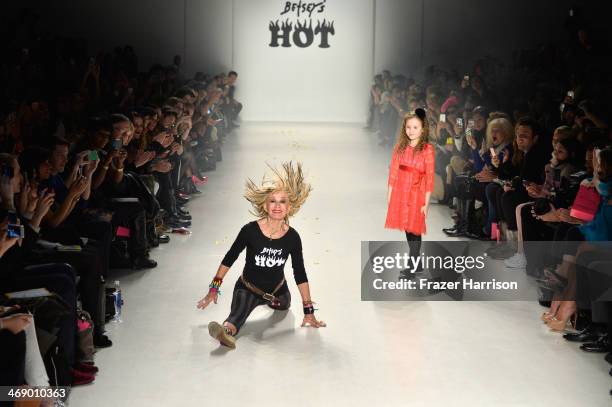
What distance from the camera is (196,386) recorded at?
4.38 metres

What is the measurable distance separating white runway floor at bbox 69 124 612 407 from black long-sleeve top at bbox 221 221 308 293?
0.31 metres

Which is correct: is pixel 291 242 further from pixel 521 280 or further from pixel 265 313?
pixel 521 280

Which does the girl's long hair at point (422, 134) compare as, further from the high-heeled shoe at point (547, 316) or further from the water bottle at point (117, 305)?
the water bottle at point (117, 305)

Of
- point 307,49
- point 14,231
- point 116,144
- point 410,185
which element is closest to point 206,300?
point 14,231

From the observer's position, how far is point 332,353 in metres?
4.90

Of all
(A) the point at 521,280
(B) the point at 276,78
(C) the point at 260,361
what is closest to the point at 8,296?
(C) the point at 260,361

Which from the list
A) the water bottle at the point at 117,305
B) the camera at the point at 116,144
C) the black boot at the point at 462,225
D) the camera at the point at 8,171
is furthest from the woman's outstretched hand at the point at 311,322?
the black boot at the point at 462,225

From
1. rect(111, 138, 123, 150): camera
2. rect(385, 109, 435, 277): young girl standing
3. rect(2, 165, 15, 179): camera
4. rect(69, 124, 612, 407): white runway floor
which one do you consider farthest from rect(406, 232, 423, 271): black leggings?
rect(2, 165, 15, 179): camera

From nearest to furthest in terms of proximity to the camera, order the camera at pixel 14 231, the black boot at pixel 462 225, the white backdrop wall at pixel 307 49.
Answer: the camera at pixel 14 231, the black boot at pixel 462 225, the white backdrop wall at pixel 307 49

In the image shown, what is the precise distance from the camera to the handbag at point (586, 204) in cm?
546

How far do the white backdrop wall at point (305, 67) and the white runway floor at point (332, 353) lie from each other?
13.0 meters

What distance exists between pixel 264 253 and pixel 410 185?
52.0 inches

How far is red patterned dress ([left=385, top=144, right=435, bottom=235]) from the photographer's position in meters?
6.05

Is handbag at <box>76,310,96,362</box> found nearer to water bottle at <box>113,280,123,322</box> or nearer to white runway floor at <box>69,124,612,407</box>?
white runway floor at <box>69,124,612,407</box>
